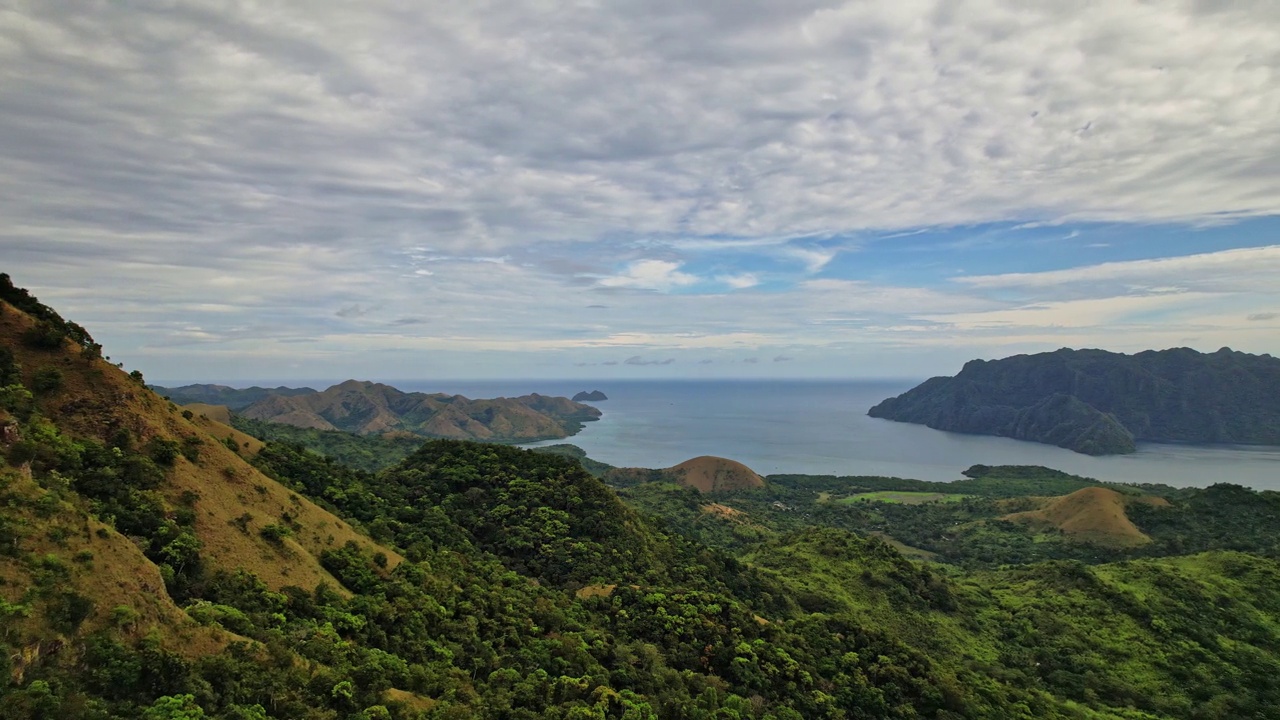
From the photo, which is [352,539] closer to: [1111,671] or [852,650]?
[852,650]

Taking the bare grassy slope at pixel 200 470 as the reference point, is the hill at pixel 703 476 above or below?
below

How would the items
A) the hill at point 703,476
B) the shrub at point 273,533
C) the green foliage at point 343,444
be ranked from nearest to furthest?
1. the shrub at point 273,533
2. the green foliage at point 343,444
3. the hill at point 703,476

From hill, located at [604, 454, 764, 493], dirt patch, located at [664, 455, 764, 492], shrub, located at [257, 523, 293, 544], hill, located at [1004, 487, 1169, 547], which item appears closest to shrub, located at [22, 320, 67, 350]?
shrub, located at [257, 523, 293, 544]

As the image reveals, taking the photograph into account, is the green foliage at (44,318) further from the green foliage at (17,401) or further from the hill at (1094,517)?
the hill at (1094,517)

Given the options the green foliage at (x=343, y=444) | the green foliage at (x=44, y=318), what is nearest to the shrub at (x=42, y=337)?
the green foliage at (x=44, y=318)

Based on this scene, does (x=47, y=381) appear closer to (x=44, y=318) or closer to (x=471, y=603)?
(x=44, y=318)

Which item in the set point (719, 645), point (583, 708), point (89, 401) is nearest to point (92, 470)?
point (89, 401)
